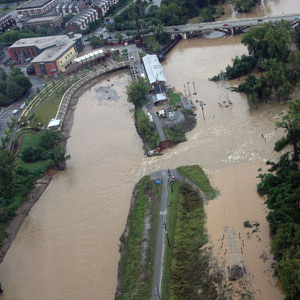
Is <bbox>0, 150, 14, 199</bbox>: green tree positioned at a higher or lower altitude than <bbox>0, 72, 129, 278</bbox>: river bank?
higher

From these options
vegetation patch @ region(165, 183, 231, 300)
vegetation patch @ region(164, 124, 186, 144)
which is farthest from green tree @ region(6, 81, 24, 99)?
vegetation patch @ region(165, 183, 231, 300)

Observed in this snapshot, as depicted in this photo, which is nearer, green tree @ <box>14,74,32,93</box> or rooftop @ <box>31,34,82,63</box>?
green tree @ <box>14,74,32,93</box>

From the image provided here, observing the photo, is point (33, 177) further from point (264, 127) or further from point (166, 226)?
point (264, 127)

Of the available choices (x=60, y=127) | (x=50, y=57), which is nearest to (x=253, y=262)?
(x=60, y=127)

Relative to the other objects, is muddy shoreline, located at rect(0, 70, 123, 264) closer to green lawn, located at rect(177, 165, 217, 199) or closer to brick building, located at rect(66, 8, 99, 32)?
green lawn, located at rect(177, 165, 217, 199)

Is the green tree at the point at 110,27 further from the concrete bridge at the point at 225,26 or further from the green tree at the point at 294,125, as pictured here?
the green tree at the point at 294,125

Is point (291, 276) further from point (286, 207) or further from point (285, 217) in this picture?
point (286, 207)
